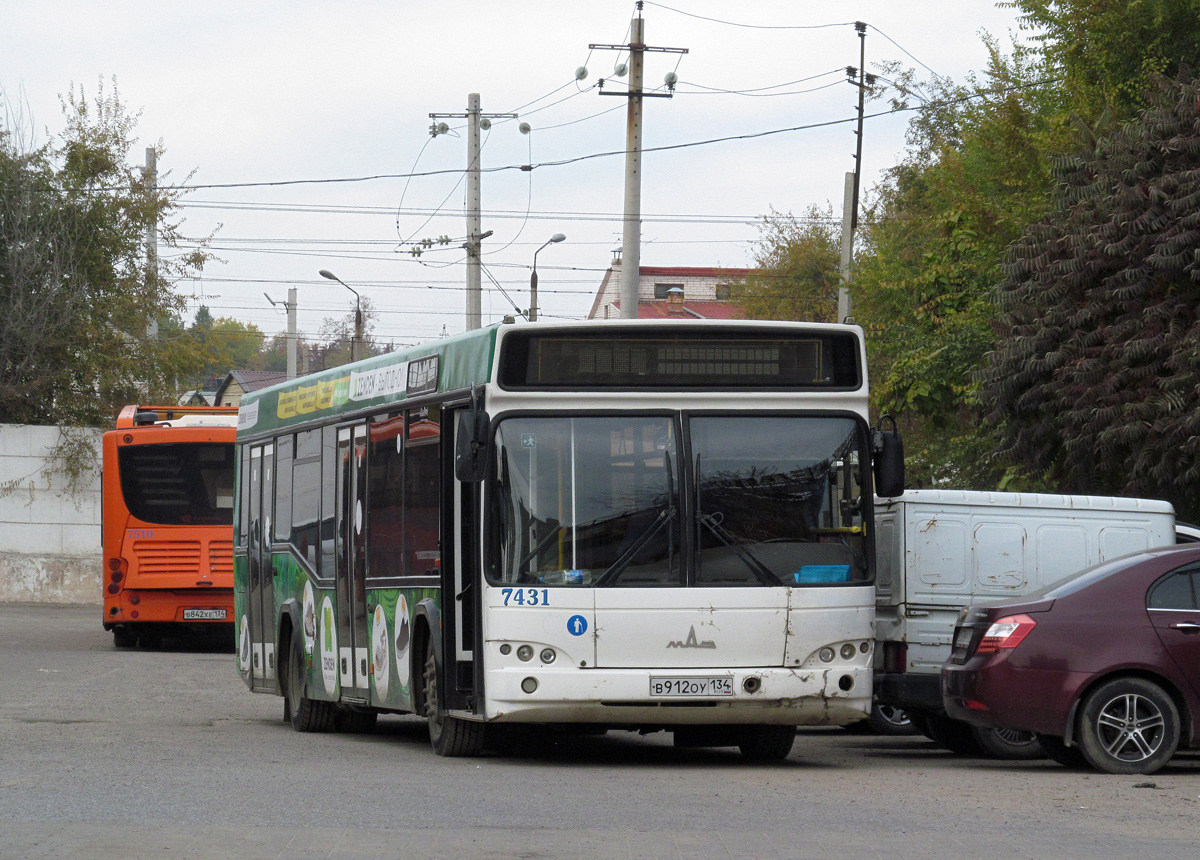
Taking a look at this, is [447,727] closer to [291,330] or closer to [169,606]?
[169,606]

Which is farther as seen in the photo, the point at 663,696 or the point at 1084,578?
the point at 1084,578

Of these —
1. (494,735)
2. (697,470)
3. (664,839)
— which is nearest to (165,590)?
(494,735)

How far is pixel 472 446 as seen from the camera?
1085 centimetres

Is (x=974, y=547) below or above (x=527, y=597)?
above

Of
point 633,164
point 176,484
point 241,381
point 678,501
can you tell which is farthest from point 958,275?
point 241,381

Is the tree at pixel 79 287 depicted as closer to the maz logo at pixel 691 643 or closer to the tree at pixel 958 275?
the tree at pixel 958 275

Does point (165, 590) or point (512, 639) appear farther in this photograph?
point (165, 590)

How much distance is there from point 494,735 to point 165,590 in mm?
14376

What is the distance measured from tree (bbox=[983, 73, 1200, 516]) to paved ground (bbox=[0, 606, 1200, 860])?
4.78 meters

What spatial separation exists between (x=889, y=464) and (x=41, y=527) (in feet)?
90.9

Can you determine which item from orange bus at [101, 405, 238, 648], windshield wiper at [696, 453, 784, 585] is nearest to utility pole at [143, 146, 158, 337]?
orange bus at [101, 405, 238, 648]

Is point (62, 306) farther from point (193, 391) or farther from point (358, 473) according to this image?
point (358, 473)

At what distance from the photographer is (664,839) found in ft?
26.5

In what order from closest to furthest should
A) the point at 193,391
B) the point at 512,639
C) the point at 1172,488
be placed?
the point at 512,639, the point at 1172,488, the point at 193,391
